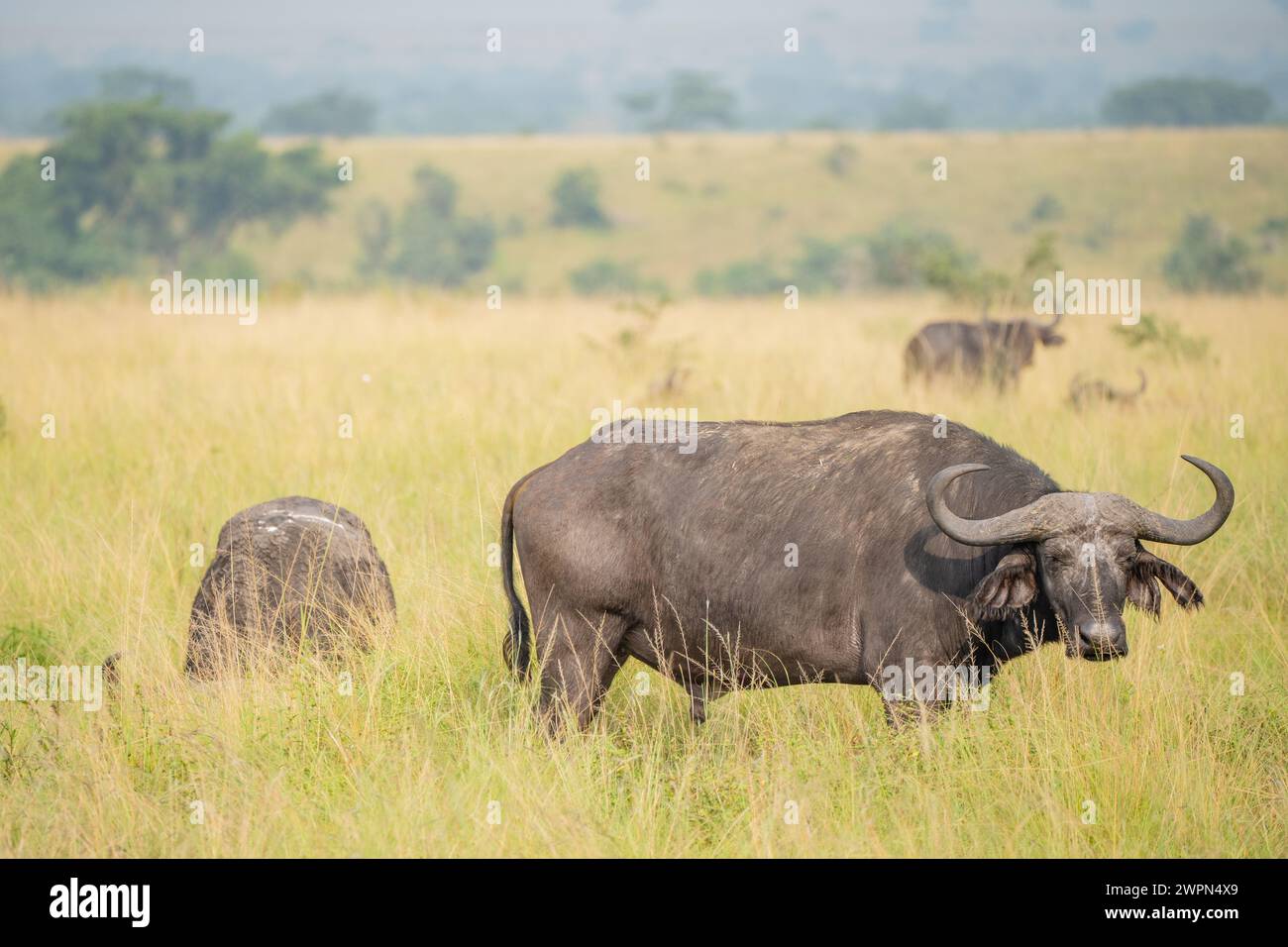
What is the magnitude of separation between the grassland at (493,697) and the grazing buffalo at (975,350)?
398mm

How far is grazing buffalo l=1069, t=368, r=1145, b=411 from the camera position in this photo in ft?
34.5

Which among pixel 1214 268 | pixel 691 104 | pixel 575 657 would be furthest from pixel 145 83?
pixel 575 657

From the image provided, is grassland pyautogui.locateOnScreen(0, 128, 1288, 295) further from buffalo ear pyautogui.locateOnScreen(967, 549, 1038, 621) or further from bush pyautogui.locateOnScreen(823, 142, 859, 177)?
buffalo ear pyautogui.locateOnScreen(967, 549, 1038, 621)

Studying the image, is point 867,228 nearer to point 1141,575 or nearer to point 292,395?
point 292,395

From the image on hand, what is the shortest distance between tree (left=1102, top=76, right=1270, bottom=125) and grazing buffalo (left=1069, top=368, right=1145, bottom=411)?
64320mm

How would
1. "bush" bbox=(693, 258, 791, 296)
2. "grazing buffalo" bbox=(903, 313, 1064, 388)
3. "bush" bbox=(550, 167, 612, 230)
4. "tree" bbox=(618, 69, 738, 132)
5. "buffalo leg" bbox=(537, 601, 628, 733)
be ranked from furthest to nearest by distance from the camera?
"tree" bbox=(618, 69, 738, 132), "bush" bbox=(550, 167, 612, 230), "bush" bbox=(693, 258, 791, 296), "grazing buffalo" bbox=(903, 313, 1064, 388), "buffalo leg" bbox=(537, 601, 628, 733)

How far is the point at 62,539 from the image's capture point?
24.4 feet

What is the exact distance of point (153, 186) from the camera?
112 feet

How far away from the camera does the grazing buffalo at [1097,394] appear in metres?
10.5

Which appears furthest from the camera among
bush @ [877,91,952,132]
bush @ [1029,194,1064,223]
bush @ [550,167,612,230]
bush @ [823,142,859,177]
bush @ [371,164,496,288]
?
bush @ [877,91,952,132]

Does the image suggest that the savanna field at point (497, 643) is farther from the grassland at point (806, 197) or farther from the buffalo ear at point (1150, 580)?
the grassland at point (806, 197)

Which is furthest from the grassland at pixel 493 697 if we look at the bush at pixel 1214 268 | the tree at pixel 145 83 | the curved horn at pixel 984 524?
the tree at pixel 145 83

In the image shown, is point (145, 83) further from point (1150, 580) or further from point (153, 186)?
point (1150, 580)

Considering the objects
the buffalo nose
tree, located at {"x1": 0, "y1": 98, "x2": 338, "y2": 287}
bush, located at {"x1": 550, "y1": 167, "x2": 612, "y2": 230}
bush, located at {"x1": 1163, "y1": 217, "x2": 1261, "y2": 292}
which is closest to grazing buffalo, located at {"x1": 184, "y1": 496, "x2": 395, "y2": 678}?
the buffalo nose
